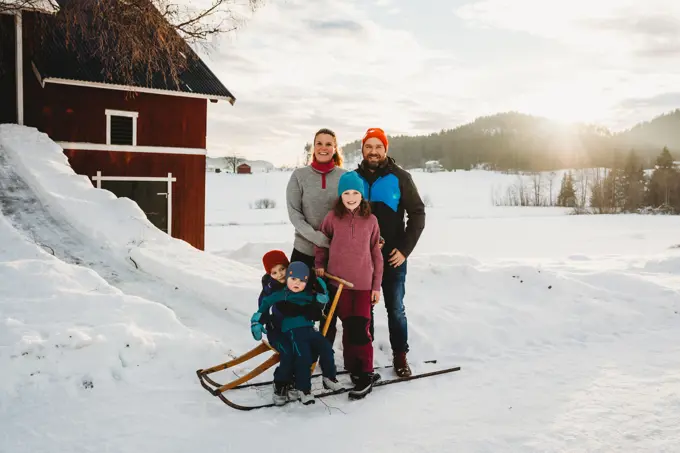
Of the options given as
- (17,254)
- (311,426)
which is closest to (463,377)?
(311,426)

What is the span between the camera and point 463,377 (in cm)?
467

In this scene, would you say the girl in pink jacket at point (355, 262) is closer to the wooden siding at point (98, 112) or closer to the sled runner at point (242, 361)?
the sled runner at point (242, 361)

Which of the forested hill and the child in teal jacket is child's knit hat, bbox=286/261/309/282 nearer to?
the child in teal jacket

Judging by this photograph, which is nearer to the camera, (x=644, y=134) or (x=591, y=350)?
(x=591, y=350)

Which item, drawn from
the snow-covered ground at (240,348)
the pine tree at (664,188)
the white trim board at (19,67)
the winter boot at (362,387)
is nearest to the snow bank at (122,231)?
the snow-covered ground at (240,348)

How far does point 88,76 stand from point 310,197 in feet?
32.7

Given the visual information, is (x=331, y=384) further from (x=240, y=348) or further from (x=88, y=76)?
(x=88, y=76)

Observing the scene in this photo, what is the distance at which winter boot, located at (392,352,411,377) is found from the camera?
14.9 feet

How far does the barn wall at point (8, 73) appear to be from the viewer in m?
11.5

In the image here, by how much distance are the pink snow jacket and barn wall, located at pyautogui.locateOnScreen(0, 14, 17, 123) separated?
10756 mm

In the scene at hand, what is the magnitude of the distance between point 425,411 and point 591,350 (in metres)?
2.70

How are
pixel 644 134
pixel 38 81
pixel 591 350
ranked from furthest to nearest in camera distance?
pixel 644 134
pixel 38 81
pixel 591 350

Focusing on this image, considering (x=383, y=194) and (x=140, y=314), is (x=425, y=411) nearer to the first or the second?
(x=383, y=194)

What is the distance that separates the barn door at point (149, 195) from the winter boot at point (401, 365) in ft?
33.0
